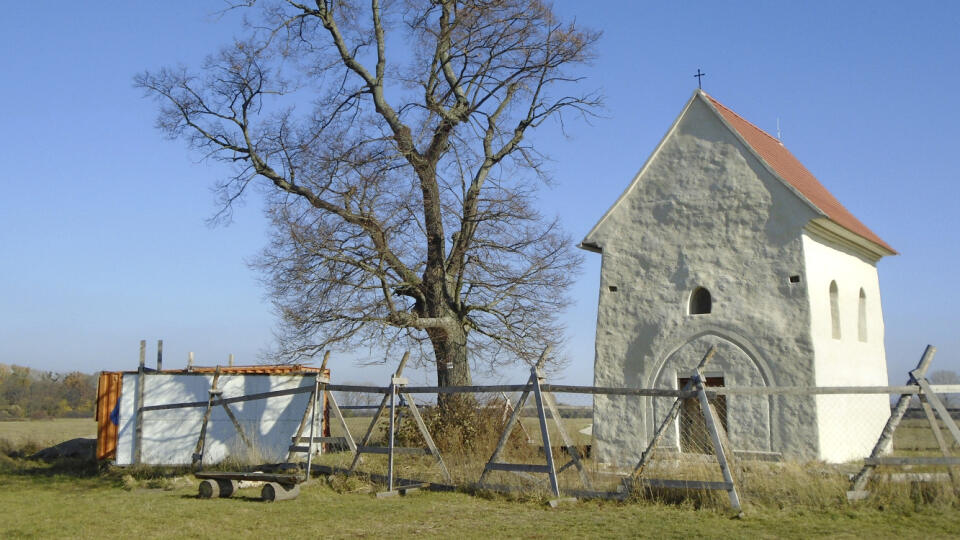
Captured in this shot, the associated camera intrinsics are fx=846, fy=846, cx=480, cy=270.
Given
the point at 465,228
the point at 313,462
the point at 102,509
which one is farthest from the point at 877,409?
the point at 102,509

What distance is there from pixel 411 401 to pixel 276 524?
151 inches

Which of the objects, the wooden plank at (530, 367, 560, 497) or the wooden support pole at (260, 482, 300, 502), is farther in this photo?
the wooden support pole at (260, 482, 300, 502)

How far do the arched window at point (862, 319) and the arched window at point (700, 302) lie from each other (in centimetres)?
435

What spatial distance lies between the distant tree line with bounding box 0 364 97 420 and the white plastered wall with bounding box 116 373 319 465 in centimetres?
3778

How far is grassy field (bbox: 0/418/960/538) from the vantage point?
10.4 meters

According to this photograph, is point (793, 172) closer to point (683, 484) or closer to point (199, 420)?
point (683, 484)

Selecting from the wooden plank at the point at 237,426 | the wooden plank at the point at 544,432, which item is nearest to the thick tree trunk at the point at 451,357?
the wooden plank at the point at 237,426

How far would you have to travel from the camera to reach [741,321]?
56.2ft

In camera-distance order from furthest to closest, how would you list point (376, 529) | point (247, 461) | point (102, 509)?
point (247, 461)
point (102, 509)
point (376, 529)

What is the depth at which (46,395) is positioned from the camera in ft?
204

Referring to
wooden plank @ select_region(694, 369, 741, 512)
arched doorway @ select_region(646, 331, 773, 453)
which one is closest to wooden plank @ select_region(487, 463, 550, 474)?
wooden plank @ select_region(694, 369, 741, 512)

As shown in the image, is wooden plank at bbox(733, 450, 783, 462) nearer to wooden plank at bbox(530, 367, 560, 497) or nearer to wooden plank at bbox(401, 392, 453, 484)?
wooden plank at bbox(530, 367, 560, 497)

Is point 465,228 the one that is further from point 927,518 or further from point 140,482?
point 927,518

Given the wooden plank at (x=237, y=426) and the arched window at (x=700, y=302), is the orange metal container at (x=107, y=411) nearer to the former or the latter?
the wooden plank at (x=237, y=426)
